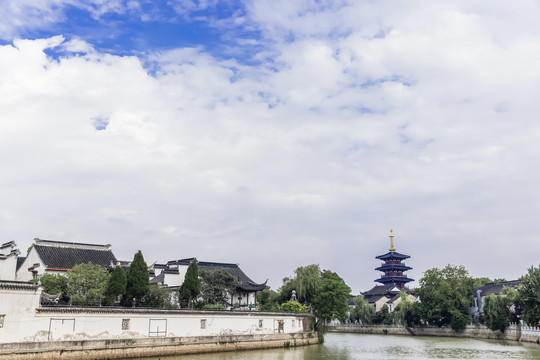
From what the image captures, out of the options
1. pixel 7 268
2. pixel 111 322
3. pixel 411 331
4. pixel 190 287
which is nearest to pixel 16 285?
pixel 111 322

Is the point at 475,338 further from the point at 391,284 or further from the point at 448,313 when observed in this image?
the point at 391,284

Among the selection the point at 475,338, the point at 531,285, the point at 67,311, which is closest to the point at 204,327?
the point at 67,311

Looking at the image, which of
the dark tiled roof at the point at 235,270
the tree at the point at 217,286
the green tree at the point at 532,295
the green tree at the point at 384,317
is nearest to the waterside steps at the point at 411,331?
the green tree at the point at 384,317

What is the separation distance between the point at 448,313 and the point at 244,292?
88.2 ft

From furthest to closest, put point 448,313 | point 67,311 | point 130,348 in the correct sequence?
point 448,313, point 130,348, point 67,311

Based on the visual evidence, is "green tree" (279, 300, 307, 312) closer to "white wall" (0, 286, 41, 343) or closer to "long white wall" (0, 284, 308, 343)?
"long white wall" (0, 284, 308, 343)

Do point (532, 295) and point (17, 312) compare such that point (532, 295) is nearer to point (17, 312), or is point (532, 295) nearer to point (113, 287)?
point (113, 287)

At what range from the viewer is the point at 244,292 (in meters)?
43.6

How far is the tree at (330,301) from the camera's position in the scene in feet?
136

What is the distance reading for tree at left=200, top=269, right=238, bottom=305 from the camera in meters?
40.3

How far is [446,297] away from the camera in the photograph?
56.1 meters

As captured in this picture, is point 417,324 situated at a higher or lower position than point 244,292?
lower

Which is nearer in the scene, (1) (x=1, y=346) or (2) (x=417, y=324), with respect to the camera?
(1) (x=1, y=346)

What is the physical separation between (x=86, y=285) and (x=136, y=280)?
124 inches
